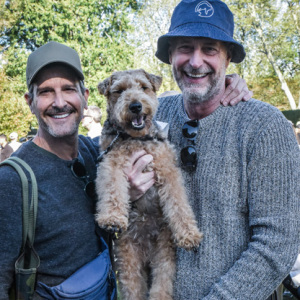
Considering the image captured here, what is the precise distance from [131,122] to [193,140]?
0.76 metres

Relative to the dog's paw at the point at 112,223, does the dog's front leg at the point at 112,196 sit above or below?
above

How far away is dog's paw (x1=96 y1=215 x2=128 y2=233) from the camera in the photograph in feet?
8.39

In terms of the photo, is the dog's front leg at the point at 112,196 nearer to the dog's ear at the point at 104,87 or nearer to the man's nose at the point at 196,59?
the dog's ear at the point at 104,87

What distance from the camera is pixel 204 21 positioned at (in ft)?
8.14

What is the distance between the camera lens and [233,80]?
109 inches

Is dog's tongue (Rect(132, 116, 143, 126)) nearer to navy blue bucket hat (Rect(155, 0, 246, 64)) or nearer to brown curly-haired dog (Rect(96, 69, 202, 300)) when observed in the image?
brown curly-haired dog (Rect(96, 69, 202, 300))

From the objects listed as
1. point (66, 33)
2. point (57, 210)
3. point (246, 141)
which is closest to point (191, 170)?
point (246, 141)

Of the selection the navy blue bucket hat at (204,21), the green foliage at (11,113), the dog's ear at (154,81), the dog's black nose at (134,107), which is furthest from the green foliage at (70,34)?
the navy blue bucket hat at (204,21)

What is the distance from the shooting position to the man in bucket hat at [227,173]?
2.13 m

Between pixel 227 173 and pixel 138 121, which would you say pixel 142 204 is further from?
pixel 227 173

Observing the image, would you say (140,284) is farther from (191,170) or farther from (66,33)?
(66,33)

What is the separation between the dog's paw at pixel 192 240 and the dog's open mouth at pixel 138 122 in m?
1.07

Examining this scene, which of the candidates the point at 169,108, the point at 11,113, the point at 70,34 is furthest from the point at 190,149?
the point at 70,34

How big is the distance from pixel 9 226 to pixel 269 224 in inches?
66.8
